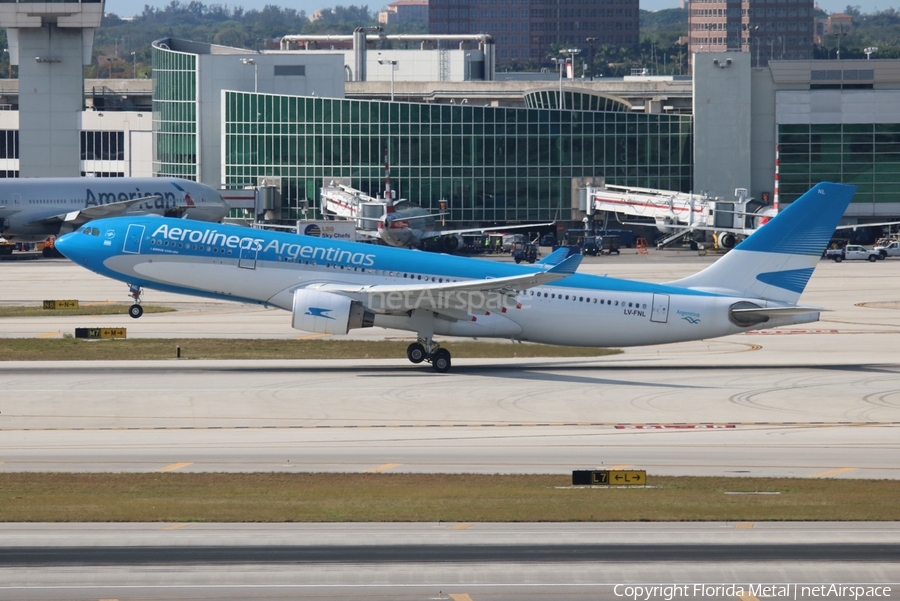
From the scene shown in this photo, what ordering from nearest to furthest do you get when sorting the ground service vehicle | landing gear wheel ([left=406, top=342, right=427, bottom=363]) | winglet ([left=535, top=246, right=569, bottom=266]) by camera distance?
landing gear wheel ([left=406, top=342, right=427, bottom=363]) → winglet ([left=535, top=246, right=569, bottom=266]) → the ground service vehicle

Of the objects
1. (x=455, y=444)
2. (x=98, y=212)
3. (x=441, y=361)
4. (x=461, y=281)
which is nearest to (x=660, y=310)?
(x=461, y=281)

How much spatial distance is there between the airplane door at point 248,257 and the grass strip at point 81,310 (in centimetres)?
2162

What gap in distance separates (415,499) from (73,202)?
87420mm

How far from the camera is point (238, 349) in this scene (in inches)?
2152

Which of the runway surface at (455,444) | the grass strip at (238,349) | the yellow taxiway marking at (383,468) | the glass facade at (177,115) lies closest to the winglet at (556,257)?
the runway surface at (455,444)

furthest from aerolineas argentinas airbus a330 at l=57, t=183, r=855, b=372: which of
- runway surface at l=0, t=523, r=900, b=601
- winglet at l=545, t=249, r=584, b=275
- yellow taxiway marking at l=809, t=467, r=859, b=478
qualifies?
runway surface at l=0, t=523, r=900, b=601

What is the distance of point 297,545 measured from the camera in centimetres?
2467

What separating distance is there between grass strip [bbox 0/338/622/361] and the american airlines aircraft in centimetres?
5315

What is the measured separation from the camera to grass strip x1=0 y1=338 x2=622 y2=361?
173 feet

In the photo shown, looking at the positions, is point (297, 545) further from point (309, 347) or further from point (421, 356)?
point (309, 347)

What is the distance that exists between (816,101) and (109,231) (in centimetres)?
9507

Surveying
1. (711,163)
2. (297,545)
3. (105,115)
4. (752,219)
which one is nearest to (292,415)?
(297,545)

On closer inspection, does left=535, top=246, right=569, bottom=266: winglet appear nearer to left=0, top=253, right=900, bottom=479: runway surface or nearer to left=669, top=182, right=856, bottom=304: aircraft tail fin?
left=0, top=253, right=900, bottom=479: runway surface

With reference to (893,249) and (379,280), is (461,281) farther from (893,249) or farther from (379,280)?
(893,249)
